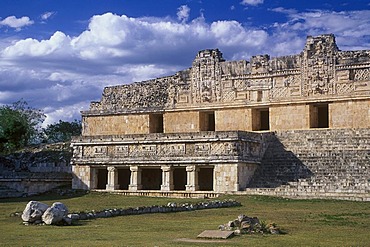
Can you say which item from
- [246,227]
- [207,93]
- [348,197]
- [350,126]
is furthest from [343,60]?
[246,227]

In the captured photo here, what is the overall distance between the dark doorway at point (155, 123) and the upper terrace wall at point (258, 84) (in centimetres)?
52

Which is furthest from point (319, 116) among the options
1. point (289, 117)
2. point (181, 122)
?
point (181, 122)

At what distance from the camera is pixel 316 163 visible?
22.7 metres

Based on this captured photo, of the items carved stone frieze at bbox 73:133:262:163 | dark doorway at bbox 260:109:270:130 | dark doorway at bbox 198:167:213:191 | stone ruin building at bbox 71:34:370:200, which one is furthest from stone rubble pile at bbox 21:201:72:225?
dark doorway at bbox 260:109:270:130

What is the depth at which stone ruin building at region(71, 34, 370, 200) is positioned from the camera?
74.0 ft

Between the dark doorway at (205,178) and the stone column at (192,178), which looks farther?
the dark doorway at (205,178)

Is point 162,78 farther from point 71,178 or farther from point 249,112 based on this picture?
point 71,178

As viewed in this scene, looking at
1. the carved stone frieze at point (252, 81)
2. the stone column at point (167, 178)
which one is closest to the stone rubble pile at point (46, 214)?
the stone column at point (167, 178)

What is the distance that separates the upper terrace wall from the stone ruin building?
45mm

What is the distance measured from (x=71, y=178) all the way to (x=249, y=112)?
8.42m

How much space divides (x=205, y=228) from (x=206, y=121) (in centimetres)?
1804

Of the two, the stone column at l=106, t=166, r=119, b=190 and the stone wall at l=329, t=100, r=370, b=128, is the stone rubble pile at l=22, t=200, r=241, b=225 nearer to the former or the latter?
the stone column at l=106, t=166, r=119, b=190

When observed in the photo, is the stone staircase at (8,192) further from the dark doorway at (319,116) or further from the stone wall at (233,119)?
the dark doorway at (319,116)

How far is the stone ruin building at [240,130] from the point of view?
22.6 meters
